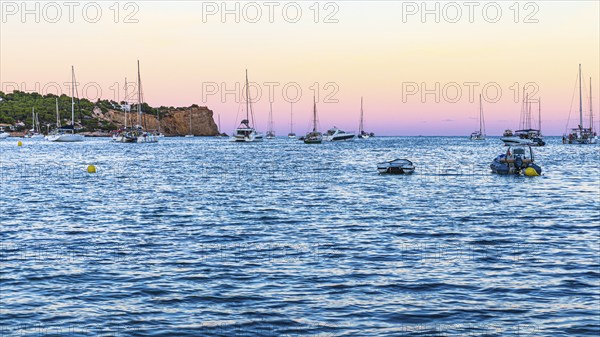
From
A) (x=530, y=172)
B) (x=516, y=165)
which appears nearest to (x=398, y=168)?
(x=516, y=165)

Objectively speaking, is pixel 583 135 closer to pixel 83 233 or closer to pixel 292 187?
pixel 292 187

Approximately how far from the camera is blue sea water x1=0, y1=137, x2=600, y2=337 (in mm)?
14602

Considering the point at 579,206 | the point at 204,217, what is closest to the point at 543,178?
the point at 579,206

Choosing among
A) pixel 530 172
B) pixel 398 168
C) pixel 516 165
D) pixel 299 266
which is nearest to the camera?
pixel 299 266

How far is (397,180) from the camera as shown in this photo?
56781 mm

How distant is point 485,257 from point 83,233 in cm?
1515

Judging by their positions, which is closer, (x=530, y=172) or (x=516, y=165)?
(x=530, y=172)

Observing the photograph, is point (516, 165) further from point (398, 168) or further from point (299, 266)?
point (299, 266)

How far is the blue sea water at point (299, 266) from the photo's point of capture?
575 inches

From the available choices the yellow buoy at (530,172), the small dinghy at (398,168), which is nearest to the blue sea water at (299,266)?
the yellow buoy at (530,172)

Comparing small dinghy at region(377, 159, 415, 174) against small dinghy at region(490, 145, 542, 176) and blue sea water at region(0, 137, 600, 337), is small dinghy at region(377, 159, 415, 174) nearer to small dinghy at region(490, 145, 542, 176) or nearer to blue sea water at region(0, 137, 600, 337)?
small dinghy at region(490, 145, 542, 176)

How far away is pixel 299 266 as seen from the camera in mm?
20203

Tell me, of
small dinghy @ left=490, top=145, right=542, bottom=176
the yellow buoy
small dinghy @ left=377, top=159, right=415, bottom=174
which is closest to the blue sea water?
the yellow buoy

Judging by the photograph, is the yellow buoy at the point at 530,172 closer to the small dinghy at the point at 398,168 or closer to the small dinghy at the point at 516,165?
the small dinghy at the point at 516,165
